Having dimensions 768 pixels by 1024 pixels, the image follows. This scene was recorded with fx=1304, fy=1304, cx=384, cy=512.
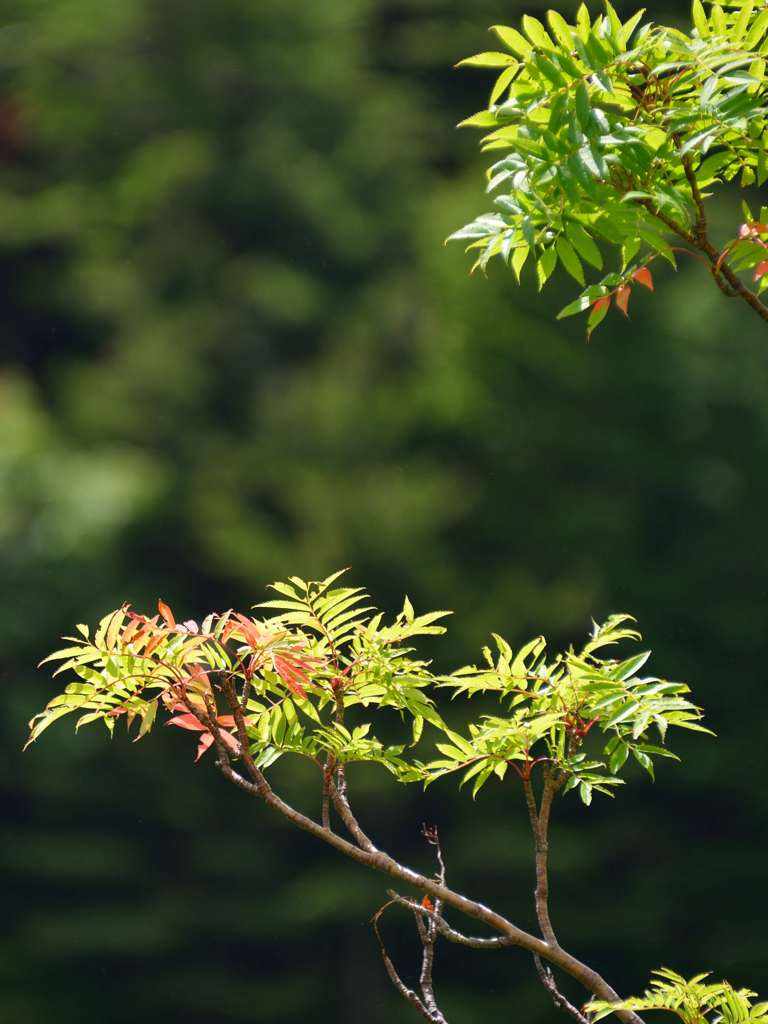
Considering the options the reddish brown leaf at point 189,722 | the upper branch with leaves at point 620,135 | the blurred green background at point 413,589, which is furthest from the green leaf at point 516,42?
the blurred green background at point 413,589

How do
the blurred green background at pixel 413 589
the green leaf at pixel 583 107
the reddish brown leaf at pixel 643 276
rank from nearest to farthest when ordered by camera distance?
the green leaf at pixel 583 107 < the reddish brown leaf at pixel 643 276 < the blurred green background at pixel 413 589

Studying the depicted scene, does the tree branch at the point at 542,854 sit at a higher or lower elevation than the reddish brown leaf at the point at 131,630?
lower

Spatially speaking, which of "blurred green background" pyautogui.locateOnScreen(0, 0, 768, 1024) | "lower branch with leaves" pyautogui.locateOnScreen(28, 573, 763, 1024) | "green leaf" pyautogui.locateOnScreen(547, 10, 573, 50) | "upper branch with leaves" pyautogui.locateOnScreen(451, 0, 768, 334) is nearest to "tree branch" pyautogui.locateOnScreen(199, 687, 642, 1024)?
"lower branch with leaves" pyautogui.locateOnScreen(28, 573, 763, 1024)

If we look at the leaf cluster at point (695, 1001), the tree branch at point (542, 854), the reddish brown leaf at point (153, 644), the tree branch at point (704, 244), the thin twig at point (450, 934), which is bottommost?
the leaf cluster at point (695, 1001)

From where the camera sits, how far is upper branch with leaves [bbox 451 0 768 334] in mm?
703

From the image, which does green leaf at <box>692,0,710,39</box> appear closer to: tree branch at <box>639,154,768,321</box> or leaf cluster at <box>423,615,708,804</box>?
tree branch at <box>639,154,768,321</box>

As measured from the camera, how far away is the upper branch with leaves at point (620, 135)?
703mm

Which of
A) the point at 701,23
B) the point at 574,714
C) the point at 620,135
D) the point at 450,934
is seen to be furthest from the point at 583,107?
the point at 450,934

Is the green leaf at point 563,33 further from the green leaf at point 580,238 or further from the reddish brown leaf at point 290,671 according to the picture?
the reddish brown leaf at point 290,671

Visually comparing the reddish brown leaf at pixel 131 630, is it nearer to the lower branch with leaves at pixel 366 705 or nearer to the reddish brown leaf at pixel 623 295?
the lower branch with leaves at pixel 366 705

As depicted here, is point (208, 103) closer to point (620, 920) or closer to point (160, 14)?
point (160, 14)

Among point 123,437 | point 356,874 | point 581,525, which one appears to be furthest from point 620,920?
point 123,437

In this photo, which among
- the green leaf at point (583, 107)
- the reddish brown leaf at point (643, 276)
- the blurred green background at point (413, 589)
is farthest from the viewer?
the blurred green background at point (413, 589)

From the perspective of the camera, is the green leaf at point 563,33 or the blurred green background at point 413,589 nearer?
the green leaf at point 563,33
